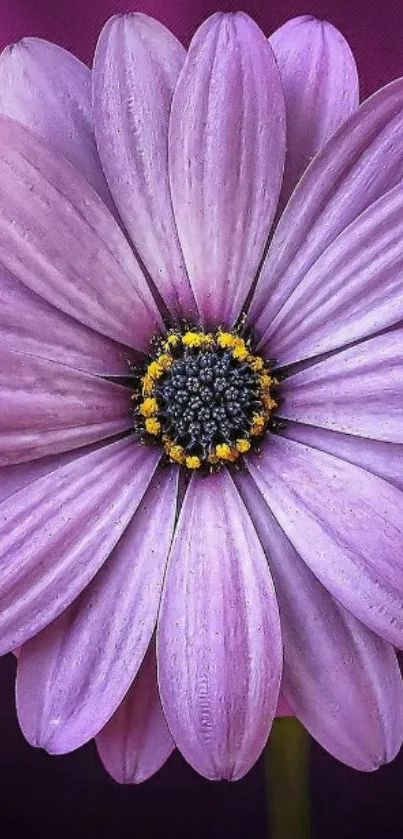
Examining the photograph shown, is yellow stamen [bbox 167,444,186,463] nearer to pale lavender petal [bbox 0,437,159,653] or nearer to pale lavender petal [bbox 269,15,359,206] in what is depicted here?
pale lavender petal [bbox 0,437,159,653]

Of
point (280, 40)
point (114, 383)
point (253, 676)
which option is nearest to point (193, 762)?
point (253, 676)

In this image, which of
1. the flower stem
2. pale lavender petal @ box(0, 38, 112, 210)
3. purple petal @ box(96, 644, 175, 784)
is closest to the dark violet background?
the flower stem

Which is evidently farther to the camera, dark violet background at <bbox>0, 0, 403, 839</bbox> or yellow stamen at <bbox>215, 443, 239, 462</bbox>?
dark violet background at <bbox>0, 0, 403, 839</bbox>

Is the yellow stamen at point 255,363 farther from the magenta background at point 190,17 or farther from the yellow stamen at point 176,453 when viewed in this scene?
the magenta background at point 190,17

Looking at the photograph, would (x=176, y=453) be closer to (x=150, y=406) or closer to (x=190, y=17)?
(x=150, y=406)

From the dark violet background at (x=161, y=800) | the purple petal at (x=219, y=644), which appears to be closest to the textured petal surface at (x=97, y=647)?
the purple petal at (x=219, y=644)
